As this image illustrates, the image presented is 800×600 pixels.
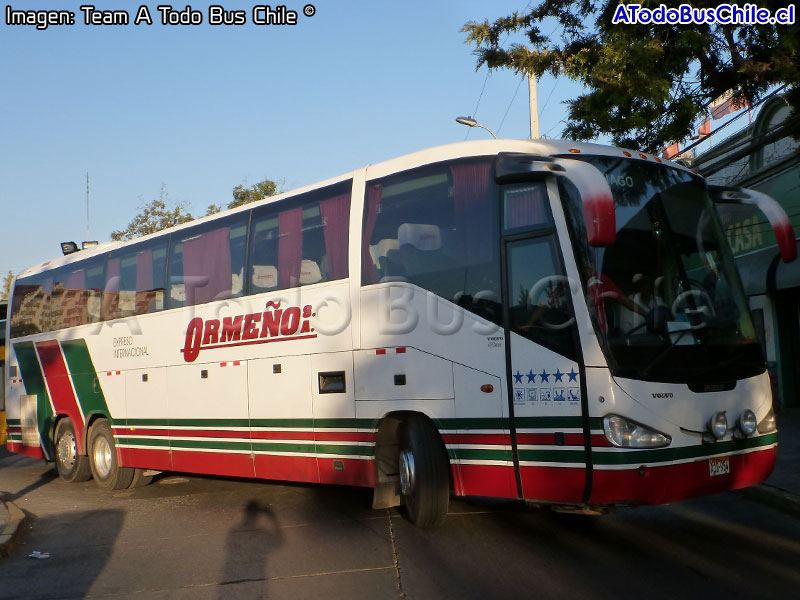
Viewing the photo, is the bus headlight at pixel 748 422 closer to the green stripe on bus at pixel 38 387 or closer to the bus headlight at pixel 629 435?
the bus headlight at pixel 629 435

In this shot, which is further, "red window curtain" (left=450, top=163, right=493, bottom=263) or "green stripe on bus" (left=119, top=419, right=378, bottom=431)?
"green stripe on bus" (left=119, top=419, right=378, bottom=431)

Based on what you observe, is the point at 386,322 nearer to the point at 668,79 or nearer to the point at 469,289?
the point at 469,289

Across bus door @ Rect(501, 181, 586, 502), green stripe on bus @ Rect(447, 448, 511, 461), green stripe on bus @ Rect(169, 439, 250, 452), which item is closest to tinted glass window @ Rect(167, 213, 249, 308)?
green stripe on bus @ Rect(169, 439, 250, 452)

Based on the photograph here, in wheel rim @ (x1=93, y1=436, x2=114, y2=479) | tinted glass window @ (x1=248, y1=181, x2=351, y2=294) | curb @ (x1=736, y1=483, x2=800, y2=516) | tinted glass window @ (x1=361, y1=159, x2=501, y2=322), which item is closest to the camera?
tinted glass window @ (x1=361, y1=159, x2=501, y2=322)

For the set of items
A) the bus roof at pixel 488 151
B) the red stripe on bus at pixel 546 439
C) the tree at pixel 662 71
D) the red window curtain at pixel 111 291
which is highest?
the tree at pixel 662 71

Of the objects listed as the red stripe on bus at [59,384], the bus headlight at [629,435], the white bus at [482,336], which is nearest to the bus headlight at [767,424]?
the white bus at [482,336]

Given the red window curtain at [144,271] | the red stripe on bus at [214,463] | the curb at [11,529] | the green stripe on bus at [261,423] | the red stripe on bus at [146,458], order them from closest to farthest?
1. the curb at [11,529]
2. the green stripe on bus at [261,423]
3. the red stripe on bus at [214,463]
4. the red stripe on bus at [146,458]
5. the red window curtain at [144,271]

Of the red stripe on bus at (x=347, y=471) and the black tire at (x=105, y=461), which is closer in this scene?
the red stripe on bus at (x=347, y=471)

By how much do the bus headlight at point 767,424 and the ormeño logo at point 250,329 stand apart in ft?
15.3

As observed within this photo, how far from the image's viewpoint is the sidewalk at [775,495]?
8805 mm

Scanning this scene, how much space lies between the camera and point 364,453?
8945 millimetres

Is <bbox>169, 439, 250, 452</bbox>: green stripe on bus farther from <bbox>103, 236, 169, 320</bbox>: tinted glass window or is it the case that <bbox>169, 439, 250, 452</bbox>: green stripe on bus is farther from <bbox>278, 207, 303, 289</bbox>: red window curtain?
<bbox>278, 207, 303, 289</bbox>: red window curtain

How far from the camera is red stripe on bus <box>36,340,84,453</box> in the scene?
14023 mm

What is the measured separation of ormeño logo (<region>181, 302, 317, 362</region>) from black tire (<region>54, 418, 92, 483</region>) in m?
3.88
